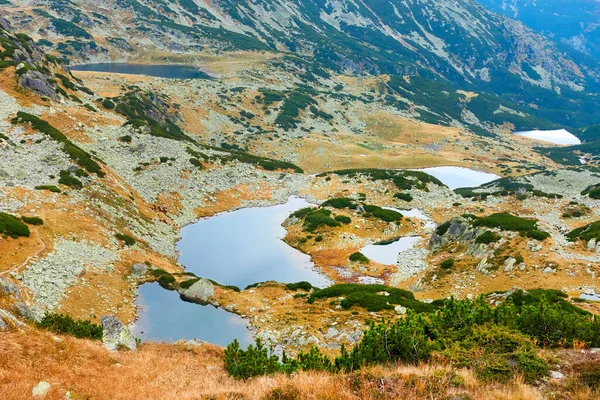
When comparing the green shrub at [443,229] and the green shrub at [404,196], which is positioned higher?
the green shrub at [443,229]

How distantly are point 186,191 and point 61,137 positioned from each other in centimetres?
1831

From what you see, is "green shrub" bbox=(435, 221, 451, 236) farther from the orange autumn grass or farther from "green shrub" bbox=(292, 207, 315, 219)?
the orange autumn grass

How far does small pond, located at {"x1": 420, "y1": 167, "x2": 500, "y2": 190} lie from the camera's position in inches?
4405

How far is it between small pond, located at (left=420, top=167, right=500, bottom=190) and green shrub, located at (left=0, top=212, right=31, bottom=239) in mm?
100842

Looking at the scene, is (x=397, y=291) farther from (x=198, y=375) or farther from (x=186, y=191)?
(x=186, y=191)

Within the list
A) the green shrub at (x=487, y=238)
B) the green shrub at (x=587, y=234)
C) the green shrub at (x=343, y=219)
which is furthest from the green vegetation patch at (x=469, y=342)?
the green shrub at (x=343, y=219)

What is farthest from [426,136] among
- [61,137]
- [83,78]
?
[61,137]

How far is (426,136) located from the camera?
153m

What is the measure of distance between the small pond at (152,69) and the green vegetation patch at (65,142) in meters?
115

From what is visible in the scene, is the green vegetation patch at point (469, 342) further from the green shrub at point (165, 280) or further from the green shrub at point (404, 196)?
the green shrub at point (404, 196)

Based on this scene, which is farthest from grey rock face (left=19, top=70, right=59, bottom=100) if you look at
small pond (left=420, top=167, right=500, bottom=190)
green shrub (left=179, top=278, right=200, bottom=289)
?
small pond (left=420, top=167, right=500, bottom=190)

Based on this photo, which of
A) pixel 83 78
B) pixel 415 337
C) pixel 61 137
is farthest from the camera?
pixel 83 78

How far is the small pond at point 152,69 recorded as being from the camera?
531 ft

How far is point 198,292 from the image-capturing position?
1309 inches
